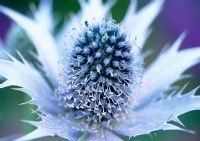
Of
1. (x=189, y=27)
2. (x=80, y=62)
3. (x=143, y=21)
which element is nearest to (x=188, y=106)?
(x=80, y=62)

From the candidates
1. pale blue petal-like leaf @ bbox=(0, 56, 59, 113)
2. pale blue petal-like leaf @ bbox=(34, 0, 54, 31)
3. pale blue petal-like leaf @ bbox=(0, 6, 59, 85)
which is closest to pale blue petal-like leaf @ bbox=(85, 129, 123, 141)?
pale blue petal-like leaf @ bbox=(0, 56, 59, 113)

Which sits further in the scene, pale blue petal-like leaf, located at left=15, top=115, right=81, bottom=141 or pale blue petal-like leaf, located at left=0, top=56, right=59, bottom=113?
pale blue petal-like leaf, located at left=0, top=56, right=59, bottom=113

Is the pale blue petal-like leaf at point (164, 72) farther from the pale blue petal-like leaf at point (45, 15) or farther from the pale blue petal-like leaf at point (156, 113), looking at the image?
the pale blue petal-like leaf at point (45, 15)

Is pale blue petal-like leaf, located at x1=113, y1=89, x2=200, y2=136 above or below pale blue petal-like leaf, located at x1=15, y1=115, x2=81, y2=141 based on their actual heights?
above

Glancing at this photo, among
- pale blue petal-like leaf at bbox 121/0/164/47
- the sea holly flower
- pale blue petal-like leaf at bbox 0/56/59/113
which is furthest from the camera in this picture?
pale blue petal-like leaf at bbox 121/0/164/47

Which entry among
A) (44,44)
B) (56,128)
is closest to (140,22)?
(44,44)

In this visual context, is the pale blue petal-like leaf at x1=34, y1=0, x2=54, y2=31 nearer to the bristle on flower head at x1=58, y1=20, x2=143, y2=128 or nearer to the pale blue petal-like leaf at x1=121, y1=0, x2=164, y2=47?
the pale blue petal-like leaf at x1=121, y1=0, x2=164, y2=47
